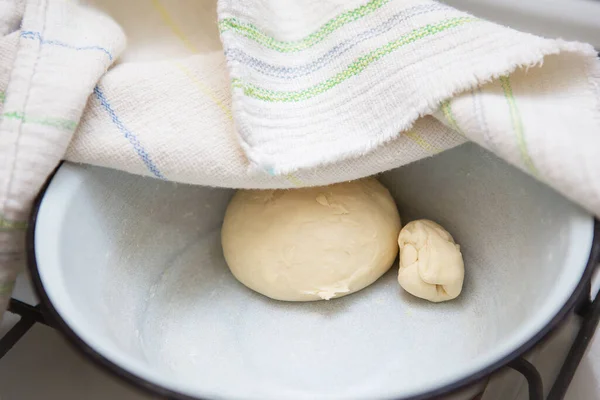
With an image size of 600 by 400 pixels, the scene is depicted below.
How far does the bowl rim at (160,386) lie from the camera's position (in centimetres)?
33

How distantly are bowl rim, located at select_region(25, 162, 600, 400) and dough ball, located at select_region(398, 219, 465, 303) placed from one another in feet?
0.48

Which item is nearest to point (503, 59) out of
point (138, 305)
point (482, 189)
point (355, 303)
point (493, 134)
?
point (493, 134)

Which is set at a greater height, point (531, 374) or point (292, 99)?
point (292, 99)

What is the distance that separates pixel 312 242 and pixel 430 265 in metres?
0.11

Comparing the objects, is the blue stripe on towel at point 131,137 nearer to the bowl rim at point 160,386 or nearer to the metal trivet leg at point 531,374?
the bowl rim at point 160,386

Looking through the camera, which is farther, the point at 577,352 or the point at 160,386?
the point at 577,352

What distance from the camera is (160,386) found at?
1.08 feet

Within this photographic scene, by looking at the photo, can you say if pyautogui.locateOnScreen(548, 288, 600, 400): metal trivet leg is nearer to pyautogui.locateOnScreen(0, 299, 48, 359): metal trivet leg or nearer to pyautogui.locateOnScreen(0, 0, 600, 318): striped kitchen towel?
pyautogui.locateOnScreen(0, 0, 600, 318): striped kitchen towel

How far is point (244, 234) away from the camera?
565mm

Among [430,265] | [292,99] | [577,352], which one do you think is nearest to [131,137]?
[292,99]

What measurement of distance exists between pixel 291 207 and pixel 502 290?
21cm

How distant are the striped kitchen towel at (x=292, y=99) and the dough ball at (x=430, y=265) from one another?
0.11 m

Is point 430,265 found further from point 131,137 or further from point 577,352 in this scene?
point 131,137

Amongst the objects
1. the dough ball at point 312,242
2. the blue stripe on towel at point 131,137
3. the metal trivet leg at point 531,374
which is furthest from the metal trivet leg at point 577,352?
the blue stripe on towel at point 131,137
